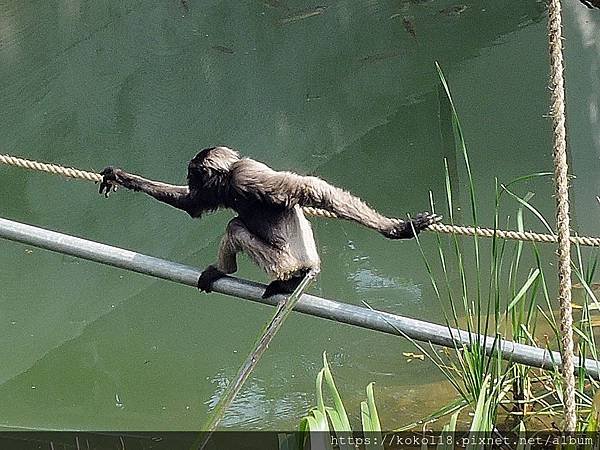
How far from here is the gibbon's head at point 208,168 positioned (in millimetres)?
2781

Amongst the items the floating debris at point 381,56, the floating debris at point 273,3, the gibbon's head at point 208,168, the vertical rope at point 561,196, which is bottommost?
the floating debris at point 381,56

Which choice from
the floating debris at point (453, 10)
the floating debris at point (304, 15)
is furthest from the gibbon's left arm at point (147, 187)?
the floating debris at point (453, 10)

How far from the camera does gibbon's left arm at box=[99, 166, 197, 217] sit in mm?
2822

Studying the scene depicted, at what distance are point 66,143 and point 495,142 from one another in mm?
3160

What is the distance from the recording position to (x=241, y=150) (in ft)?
22.4

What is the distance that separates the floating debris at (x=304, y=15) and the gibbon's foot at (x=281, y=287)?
5767 mm

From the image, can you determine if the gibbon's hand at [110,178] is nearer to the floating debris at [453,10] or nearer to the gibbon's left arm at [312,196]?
the gibbon's left arm at [312,196]

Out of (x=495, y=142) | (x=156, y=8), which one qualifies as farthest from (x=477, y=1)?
(x=156, y=8)

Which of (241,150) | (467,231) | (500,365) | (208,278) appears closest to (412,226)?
(467,231)

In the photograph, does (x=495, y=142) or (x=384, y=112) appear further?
(x=384, y=112)

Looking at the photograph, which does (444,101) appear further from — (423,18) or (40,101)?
(40,101)

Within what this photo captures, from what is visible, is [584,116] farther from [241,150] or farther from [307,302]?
[307,302]

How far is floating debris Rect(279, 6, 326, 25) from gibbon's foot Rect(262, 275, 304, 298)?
5.77 metres

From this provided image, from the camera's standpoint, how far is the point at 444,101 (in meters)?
7.27
